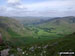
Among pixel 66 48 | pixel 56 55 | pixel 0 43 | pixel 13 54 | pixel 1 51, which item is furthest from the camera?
pixel 66 48

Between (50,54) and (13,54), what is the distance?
21685mm

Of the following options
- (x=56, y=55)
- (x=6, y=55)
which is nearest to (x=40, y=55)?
(x=56, y=55)

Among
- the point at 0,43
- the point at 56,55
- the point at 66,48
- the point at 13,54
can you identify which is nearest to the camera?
the point at 13,54

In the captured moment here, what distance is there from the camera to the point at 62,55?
67188 mm

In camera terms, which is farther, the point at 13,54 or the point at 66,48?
the point at 66,48

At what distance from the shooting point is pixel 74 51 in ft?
231

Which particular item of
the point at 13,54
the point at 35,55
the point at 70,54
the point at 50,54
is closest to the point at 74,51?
the point at 70,54

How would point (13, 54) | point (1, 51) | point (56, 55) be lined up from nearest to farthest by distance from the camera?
1. point (13, 54)
2. point (1, 51)
3. point (56, 55)

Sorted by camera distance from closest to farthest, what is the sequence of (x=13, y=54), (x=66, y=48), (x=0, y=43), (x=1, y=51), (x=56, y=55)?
(x=13, y=54) → (x=1, y=51) → (x=56, y=55) → (x=0, y=43) → (x=66, y=48)

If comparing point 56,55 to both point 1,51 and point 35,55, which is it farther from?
point 1,51

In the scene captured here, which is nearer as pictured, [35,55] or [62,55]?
[62,55]

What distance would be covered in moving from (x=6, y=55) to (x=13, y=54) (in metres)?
3.41

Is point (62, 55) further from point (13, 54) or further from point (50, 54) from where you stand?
point (13, 54)

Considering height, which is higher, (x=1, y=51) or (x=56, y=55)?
(x=1, y=51)
